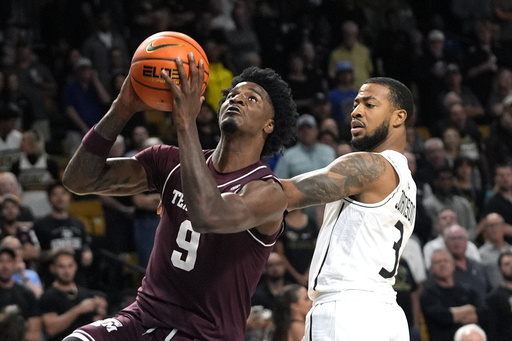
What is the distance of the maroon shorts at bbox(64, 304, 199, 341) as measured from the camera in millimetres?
4312

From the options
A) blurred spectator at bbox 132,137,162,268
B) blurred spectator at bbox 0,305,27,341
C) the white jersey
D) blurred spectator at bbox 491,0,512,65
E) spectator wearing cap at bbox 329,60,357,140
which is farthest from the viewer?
blurred spectator at bbox 491,0,512,65

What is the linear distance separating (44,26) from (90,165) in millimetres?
8717

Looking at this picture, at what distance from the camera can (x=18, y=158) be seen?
403 inches

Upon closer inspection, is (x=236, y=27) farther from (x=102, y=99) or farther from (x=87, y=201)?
(x=87, y=201)

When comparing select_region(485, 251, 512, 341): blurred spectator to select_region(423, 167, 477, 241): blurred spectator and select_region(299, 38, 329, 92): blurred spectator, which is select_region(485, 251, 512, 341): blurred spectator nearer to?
select_region(423, 167, 477, 241): blurred spectator

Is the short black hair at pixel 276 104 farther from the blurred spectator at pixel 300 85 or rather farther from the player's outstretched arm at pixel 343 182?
the blurred spectator at pixel 300 85

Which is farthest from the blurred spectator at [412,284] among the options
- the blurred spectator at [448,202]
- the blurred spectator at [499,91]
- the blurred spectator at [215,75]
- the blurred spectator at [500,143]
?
the blurred spectator at [499,91]

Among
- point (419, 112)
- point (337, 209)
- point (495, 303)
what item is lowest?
point (495, 303)

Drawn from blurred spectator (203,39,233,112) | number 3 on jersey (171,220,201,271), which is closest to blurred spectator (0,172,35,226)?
blurred spectator (203,39,233,112)

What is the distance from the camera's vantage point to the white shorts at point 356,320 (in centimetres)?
439

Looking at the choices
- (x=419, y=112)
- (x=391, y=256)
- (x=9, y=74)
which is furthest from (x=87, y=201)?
(x=391, y=256)

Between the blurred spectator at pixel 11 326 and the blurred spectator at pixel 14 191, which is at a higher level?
the blurred spectator at pixel 14 191

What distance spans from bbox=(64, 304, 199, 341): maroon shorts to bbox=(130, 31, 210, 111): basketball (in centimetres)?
108

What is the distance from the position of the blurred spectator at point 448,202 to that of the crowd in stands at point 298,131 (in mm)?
17
